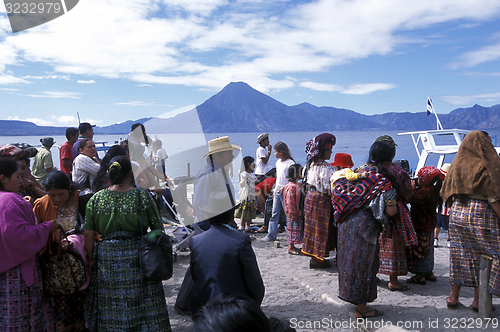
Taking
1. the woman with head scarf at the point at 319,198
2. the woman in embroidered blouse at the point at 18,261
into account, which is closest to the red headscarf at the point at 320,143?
the woman with head scarf at the point at 319,198

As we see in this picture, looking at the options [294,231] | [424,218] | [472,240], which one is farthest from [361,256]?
[294,231]

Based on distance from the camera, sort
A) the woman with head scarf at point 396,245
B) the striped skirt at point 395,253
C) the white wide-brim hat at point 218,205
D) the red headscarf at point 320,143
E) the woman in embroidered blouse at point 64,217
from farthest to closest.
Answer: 1. the red headscarf at point 320,143
2. the striped skirt at point 395,253
3. the woman with head scarf at point 396,245
4. the woman in embroidered blouse at point 64,217
5. the white wide-brim hat at point 218,205

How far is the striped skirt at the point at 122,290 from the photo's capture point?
2.55m

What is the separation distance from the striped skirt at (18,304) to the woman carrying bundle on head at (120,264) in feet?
1.28

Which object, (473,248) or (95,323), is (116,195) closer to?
(95,323)

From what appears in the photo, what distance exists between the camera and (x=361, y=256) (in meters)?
3.42

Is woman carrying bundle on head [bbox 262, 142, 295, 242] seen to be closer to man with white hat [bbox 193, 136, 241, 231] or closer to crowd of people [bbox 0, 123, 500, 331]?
crowd of people [bbox 0, 123, 500, 331]

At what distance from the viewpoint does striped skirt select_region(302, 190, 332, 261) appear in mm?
4961

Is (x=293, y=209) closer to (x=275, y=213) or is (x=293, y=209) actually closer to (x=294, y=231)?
(x=294, y=231)

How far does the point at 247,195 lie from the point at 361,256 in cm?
427

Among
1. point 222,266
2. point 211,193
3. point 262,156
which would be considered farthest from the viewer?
point 262,156

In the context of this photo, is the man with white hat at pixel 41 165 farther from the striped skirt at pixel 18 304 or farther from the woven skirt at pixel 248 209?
the striped skirt at pixel 18 304

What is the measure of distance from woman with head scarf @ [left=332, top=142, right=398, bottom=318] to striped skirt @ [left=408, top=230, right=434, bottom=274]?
118cm

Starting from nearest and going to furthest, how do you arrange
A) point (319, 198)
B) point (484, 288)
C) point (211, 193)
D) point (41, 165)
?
1. point (211, 193)
2. point (484, 288)
3. point (319, 198)
4. point (41, 165)
